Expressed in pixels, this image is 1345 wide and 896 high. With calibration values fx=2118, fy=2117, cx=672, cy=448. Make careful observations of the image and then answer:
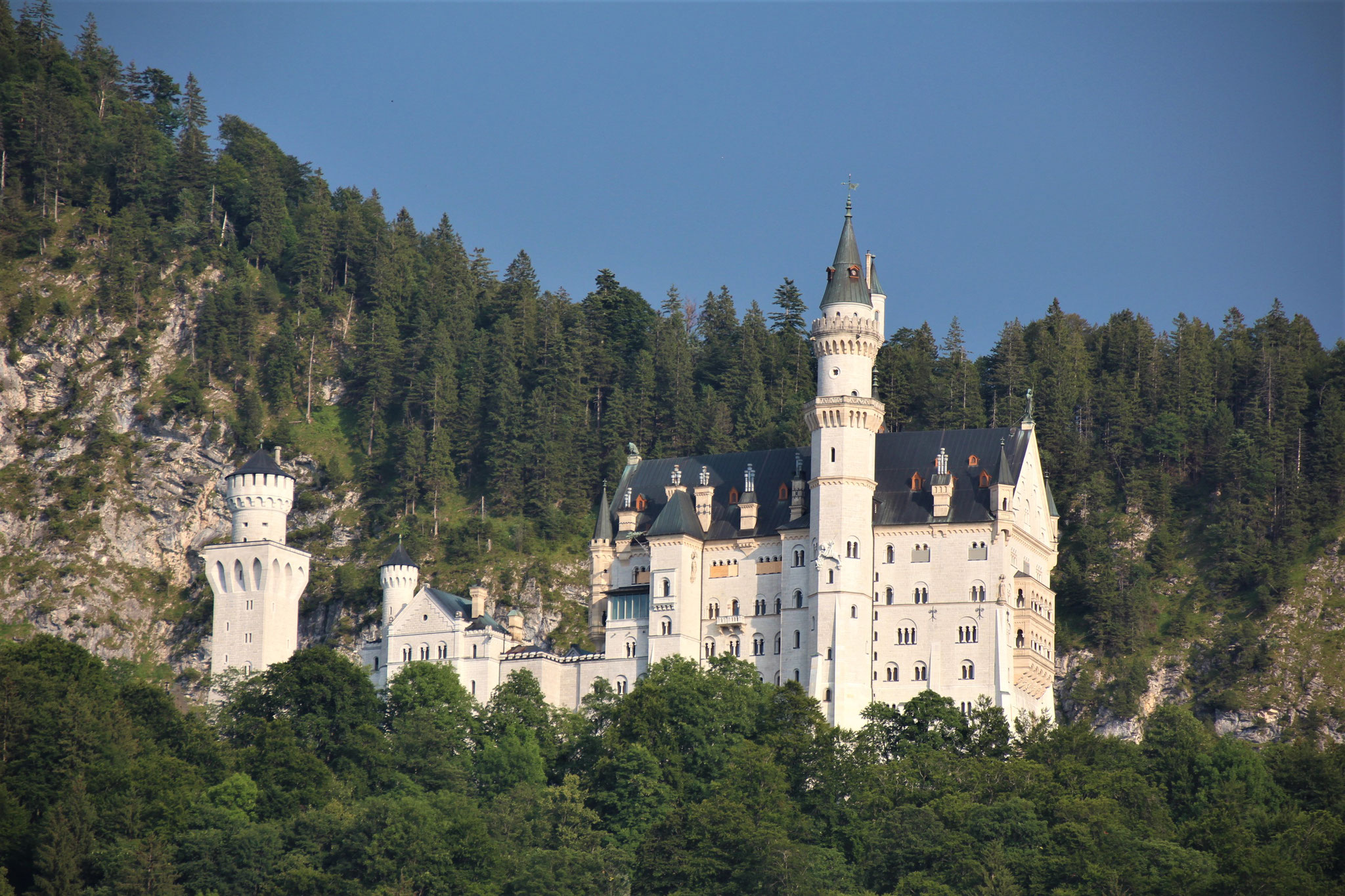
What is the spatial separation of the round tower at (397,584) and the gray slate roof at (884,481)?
10.9m

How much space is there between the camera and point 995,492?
9275 centimetres

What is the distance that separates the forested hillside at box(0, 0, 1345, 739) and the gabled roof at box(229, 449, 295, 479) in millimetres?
9715

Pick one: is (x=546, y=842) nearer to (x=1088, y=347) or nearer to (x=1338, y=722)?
(x=1338, y=722)

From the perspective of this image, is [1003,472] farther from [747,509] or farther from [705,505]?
[705,505]

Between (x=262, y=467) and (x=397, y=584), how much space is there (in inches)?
344

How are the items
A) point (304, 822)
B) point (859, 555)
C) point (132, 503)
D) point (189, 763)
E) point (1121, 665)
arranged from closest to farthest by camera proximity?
point (304, 822)
point (189, 763)
point (859, 555)
point (1121, 665)
point (132, 503)

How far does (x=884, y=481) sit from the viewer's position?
95.4 metres

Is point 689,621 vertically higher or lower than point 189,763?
higher

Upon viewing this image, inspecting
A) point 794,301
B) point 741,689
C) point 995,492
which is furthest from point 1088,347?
point 741,689

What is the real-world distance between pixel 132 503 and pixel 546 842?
4340cm

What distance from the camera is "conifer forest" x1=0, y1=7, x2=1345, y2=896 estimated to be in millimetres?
76312

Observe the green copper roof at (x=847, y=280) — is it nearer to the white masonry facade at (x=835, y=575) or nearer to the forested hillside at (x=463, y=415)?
the white masonry facade at (x=835, y=575)

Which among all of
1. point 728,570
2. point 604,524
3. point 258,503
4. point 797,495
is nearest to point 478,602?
point 604,524

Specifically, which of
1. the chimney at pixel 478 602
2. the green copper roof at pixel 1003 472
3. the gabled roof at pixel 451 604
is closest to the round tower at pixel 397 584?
the gabled roof at pixel 451 604
